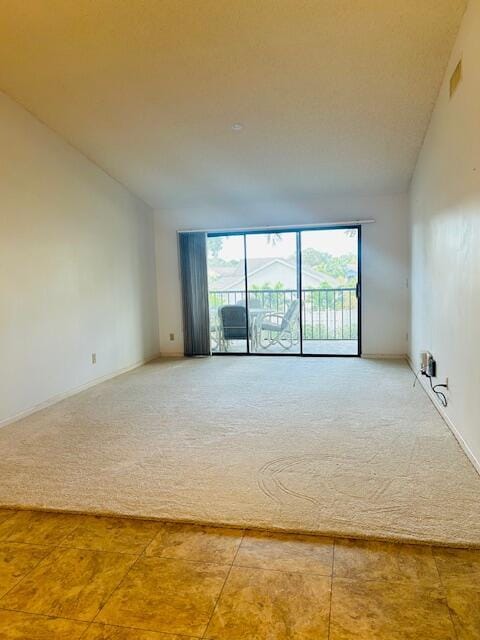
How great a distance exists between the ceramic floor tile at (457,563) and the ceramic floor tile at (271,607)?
43 centimetres

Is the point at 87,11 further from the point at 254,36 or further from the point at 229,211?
the point at 229,211

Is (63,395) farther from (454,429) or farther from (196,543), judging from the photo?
(454,429)

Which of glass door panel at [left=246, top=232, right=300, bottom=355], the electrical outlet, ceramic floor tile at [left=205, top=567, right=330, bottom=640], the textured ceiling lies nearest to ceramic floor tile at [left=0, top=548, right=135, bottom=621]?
ceramic floor tile at [left=205, top=567, right=330, bottom=640]

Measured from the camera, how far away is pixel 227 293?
20.9ft

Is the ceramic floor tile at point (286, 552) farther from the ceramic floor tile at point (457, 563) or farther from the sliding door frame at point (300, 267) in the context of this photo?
the sliding door frame at point (300, 267)

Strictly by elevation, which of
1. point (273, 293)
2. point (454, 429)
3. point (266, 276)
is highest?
point (266, 276)

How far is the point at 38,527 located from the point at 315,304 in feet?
16.9

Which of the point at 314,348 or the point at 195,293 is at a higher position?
the point at 195,293

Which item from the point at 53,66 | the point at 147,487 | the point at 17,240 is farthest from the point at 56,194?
the point at 147,487

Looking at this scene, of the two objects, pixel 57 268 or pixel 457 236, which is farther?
pixel 57 268

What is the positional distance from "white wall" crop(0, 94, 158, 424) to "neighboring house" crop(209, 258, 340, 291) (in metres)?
1.31

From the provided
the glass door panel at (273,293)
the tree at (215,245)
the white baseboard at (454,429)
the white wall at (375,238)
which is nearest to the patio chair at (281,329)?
the glass door panel at (273,293)

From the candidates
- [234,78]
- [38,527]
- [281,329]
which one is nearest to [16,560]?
[38,527]

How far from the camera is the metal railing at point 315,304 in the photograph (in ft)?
20.3
